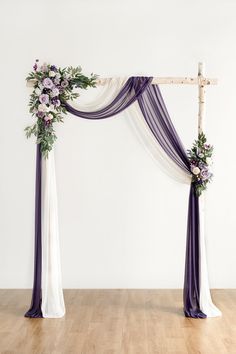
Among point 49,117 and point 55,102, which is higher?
point 55,102

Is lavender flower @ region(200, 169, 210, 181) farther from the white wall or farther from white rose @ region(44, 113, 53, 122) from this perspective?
white rose @ region(44, 113, 53, 122)

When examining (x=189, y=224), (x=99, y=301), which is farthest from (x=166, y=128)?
(x=99, y=301)

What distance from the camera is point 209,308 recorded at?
597 centimetres

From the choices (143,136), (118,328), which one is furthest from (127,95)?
(118,328)

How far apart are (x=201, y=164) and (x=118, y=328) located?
69.8 inches

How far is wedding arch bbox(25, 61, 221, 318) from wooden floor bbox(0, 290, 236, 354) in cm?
25

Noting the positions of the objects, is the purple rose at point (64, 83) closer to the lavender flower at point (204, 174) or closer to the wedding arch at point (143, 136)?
the wedding arch at point (143, 136)

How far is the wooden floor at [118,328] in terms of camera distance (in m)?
4.90

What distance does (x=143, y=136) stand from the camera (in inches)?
242

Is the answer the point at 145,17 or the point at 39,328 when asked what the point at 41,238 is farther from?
the point at 145,17

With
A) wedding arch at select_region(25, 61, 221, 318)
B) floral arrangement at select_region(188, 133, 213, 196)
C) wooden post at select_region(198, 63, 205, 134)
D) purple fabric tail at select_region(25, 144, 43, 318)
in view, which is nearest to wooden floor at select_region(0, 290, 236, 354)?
purple fabric tail at select_region(25, 144, 43, 318)

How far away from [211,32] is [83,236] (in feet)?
9.47

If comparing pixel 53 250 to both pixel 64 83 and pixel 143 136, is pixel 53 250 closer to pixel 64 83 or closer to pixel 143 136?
pixel 143 136

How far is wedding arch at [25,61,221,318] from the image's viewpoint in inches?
233
